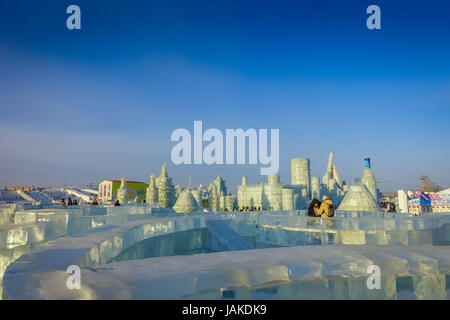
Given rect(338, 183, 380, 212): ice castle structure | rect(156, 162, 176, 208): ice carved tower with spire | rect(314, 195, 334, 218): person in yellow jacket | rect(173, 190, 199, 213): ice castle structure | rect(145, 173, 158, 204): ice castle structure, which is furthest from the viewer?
rect(145, 173, 158, 204): ice castle structure

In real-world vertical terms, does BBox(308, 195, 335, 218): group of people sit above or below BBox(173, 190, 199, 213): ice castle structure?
above

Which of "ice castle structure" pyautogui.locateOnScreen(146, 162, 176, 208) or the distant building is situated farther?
the distant building

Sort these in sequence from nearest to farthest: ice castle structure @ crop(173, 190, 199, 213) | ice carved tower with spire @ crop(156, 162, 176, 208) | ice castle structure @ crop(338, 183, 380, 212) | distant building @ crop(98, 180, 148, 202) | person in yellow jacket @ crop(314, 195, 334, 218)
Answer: person in yellow jacket @ crop(314, 195, 334, 218), ice castle structure @ crop(338, 183, 380, 212), ice castle structure @ crop(173, 190, 199, 213), ice carved tower with spire @ crop(156, 162, 176, 208), distant building @ crop(98, 180, 148, 202)

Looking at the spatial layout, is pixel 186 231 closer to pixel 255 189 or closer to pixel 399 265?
pixel 399 265

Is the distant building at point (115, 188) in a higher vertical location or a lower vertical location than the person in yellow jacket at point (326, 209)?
lower

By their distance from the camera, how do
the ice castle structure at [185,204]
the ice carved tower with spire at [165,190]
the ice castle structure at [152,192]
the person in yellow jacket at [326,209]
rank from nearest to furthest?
the person in yellow jacket at [326,209]
the ice castle structure at [185,204]
the ice carved tower with spire at [165,190]
the ice castle structure at [152,192]

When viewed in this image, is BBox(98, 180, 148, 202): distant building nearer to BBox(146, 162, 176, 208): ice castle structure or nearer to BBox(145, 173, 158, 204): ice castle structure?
BBox(145, 173, 158, 204): ice castle structure

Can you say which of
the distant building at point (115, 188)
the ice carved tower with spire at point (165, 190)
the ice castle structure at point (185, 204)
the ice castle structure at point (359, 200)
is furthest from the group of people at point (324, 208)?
the distant building at point (115, 188)

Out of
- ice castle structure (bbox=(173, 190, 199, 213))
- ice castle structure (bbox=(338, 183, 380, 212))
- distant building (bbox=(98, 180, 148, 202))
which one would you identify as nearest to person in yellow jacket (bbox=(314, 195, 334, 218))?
ice castle structure (bbox=(338, 183, 380, 212))

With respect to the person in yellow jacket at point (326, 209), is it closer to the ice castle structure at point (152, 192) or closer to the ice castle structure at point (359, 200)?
the ice castle structure at point (359, 200)

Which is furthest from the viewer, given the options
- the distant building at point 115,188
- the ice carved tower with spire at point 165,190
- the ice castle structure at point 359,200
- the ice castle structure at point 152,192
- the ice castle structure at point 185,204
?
the distant building at point 115,188
